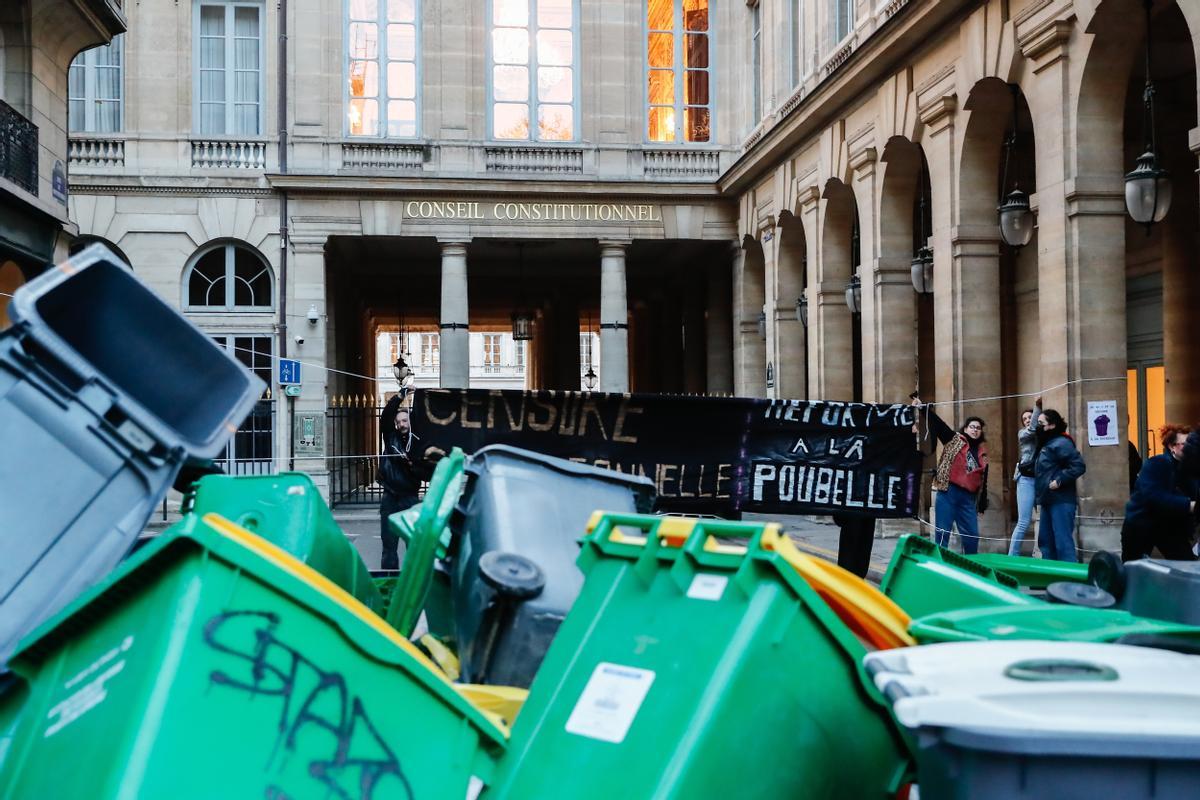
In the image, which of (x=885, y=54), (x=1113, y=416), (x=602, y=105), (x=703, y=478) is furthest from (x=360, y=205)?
(x=1113, y=416)

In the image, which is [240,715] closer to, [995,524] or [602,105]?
[995,524]

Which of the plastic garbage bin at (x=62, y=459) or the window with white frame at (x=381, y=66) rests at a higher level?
the window with white frame at (x=381, y=66)

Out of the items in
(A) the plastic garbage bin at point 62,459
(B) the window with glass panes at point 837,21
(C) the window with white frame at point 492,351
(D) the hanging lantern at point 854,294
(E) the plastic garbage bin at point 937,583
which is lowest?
(E) the plastic garbage bin at point 937,583

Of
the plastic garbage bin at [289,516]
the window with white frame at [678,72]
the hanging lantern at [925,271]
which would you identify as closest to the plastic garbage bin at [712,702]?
the plastic garbage bin at [289,516]

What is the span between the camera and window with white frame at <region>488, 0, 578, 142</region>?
26375mm

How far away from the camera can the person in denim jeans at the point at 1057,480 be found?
1162 centimetres

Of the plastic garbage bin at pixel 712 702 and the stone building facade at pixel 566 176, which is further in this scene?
the stone building facade at pixel 566 176

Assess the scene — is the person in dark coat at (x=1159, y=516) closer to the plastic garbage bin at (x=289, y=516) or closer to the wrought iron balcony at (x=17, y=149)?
the plastic garbage bin at (x=289, y=516)

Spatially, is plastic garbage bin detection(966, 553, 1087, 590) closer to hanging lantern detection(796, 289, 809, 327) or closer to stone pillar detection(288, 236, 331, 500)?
hanging lantern detection(796, 289, 809, 327)

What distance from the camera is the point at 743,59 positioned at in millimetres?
26469

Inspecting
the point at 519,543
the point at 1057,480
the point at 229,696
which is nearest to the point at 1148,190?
the point at 1057,480

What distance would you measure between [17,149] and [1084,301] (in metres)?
13.7

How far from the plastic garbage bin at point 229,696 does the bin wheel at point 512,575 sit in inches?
57.4

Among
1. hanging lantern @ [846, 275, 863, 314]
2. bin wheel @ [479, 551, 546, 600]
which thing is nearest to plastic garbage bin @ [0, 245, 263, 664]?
bin wheel @ [479, 551, 546, 600]
